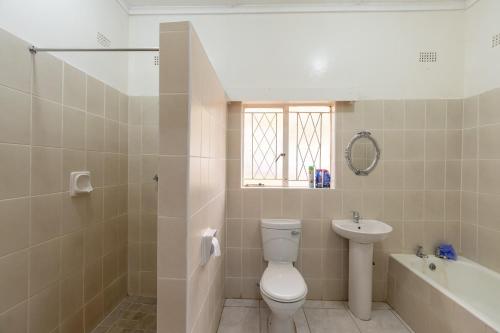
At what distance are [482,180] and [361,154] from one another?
0.95 metres

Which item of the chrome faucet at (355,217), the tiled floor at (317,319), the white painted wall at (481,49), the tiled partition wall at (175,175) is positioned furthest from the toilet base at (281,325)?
the white painted wall at (481,49)

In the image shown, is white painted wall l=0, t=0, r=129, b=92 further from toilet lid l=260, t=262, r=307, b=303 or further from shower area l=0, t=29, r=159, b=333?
toilet lid l=260, t=262, r=307, b=303

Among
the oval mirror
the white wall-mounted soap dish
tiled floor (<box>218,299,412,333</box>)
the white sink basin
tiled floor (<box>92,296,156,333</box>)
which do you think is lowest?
tiled floor (<box>218,299,412,333</box>)

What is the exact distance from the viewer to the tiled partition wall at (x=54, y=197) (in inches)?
43.3

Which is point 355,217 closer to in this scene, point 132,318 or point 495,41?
point 495,41

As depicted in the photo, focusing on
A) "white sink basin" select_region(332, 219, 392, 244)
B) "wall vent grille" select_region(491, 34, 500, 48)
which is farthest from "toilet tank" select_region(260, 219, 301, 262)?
"wall vent grille" select_region(491, 34, 500, 48)

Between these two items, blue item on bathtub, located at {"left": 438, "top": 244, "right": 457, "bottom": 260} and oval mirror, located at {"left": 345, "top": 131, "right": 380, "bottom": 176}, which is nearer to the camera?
blue item on bathtub, located at {"left": 438, "top": 244, "right": 457, "bottom": 260}

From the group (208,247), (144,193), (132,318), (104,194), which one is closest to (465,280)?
(208,247)

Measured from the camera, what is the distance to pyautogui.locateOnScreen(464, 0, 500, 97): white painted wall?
5.89 feet

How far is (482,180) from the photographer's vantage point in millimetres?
1875

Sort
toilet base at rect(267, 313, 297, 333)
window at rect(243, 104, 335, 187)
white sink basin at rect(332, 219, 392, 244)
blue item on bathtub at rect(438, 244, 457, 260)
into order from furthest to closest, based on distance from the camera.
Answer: window at rect(243, 104, 335, 187)
blue item on bathtub at rect(438, 244, 457, 260)
white sink basin at rect(332, 219, 392, 244)
toilet base at rect(267, 313, 297, 333)

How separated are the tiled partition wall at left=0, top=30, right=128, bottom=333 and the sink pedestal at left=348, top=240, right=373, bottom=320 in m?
2.05

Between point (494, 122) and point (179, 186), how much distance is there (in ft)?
7.96

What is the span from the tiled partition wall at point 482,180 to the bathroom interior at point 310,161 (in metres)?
0.01
